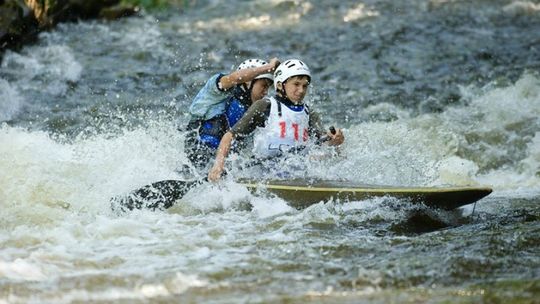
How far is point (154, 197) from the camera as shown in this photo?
25.4 ft

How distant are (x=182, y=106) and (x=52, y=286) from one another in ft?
22.2

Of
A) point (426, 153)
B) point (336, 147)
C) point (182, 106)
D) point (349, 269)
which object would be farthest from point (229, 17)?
point (349, 269)

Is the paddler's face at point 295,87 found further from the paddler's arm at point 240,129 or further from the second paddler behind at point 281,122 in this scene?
the paddler's arm at point 240,129

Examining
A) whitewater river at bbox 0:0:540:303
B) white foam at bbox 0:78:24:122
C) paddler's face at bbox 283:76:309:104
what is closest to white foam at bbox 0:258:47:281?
whitewater river at bbox 0:0:540:303

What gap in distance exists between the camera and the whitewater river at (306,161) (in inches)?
225

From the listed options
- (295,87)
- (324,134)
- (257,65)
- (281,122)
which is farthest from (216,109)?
(324,134)

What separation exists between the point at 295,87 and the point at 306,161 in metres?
0.69

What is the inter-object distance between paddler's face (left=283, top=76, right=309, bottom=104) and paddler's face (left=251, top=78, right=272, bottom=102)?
0.41 meters

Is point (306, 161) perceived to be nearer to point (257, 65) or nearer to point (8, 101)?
point (257, 65)

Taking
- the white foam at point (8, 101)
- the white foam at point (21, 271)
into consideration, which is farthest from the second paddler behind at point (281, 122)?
the white foam at point (8, 101)

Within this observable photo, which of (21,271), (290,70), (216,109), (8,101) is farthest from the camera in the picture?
(8,101)

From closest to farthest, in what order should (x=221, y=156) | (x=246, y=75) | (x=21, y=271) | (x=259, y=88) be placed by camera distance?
(x=21, y=271), (x=221, y=156), (x=246, y=75), (x=259, y=88)

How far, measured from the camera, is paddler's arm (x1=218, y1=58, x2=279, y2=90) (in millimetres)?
7953

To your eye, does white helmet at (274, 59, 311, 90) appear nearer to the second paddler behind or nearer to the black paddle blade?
the second paddler behind
